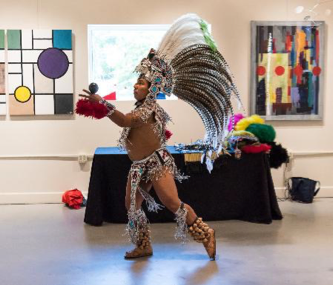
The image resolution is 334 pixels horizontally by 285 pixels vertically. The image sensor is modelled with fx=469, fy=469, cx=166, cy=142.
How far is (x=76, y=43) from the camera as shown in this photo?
5.18 meters

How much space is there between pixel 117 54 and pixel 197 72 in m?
2.15

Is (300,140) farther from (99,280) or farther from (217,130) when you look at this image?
(99,280)

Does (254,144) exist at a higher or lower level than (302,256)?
higher

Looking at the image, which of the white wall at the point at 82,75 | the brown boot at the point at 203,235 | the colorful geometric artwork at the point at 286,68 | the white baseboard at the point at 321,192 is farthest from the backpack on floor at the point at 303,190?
the brown boot at the point at 203,235

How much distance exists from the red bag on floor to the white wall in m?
0.17

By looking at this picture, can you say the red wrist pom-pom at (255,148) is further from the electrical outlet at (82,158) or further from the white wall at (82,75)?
the electrical outlet at (82,158)

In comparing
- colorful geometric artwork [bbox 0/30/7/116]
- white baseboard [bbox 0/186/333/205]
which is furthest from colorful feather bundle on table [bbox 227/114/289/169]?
colorful geometric artwork [bbox 0/30/7/116]

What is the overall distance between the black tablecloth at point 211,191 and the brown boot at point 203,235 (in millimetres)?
1021

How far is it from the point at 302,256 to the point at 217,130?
43.4 inches

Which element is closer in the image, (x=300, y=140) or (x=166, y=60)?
(x=166, y=60)

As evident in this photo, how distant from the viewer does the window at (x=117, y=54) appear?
534cm

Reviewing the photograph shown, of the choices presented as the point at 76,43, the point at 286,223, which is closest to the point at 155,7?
the point at 76,43

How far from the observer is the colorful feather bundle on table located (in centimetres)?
434

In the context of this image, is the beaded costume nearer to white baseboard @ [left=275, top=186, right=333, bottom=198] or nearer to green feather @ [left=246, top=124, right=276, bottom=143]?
green feather @ [left=246, top=124, right=276, bottom=143]
